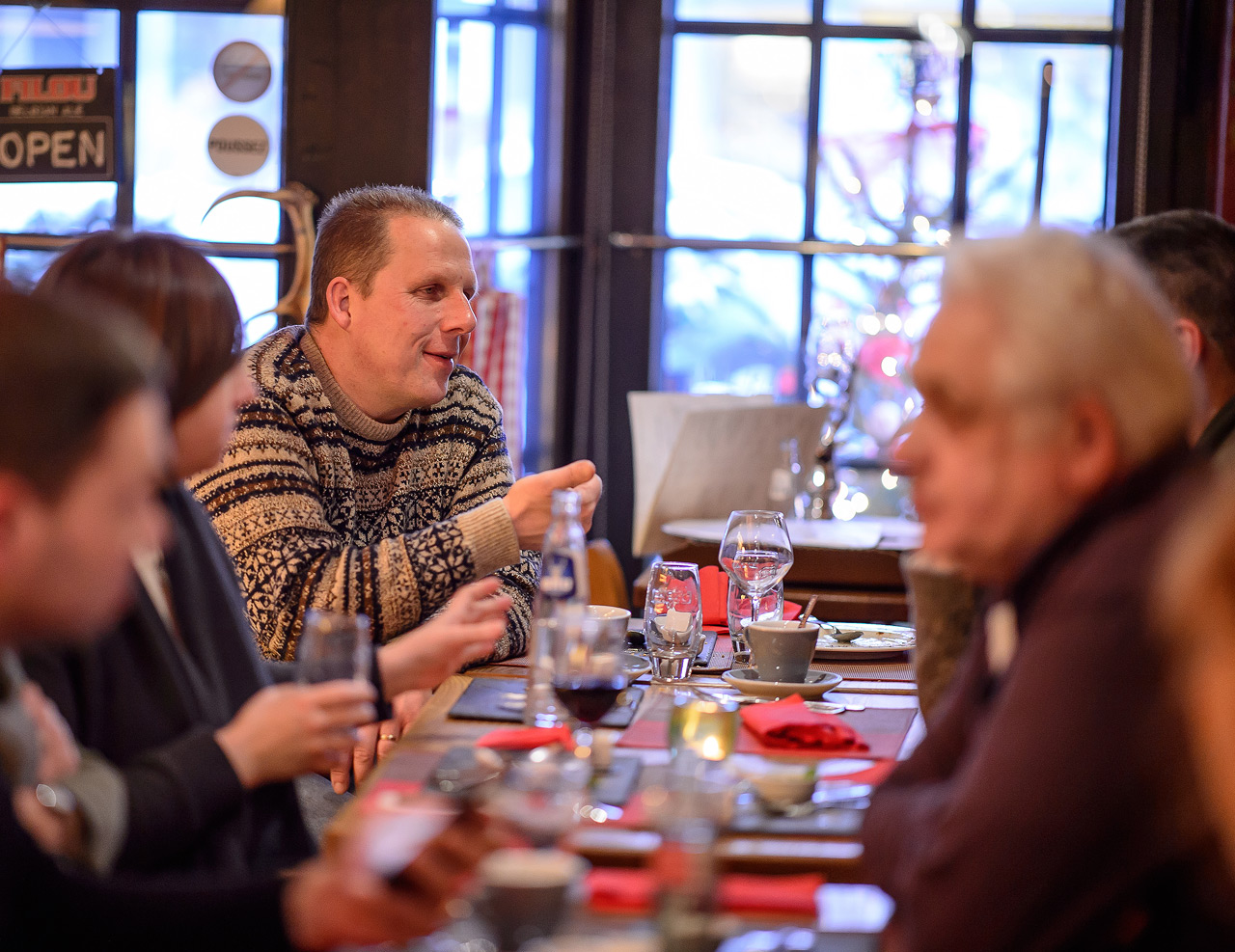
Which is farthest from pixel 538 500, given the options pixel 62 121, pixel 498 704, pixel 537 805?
pixel 62 121

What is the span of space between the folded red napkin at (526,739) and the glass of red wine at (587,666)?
2cm

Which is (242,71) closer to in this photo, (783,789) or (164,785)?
(164,785)

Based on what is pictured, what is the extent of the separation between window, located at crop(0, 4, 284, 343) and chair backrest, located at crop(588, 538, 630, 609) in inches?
40.5

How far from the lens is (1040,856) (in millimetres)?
1016

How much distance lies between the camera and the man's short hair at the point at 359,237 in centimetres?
259

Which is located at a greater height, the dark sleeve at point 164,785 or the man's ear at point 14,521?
the man's ear at point 14,521

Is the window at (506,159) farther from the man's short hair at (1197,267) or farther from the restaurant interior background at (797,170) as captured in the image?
the man's short hair at (1197,267)

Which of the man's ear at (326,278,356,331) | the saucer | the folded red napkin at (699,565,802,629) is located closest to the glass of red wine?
the saucer

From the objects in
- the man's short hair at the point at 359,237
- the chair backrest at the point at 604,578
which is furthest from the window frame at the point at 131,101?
the chair backrest at the point at 604,578

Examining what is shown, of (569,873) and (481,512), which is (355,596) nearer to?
(481,512)

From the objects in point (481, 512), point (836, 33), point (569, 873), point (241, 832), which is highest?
point (836, 33)

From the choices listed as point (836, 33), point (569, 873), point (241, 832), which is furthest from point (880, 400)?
point (569, 873)

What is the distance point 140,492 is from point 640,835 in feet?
1.91

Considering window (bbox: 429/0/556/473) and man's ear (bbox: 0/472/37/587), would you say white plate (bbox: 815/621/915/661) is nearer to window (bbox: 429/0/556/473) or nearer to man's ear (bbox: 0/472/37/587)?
man's ear (bbox: 0/472/37/587)
